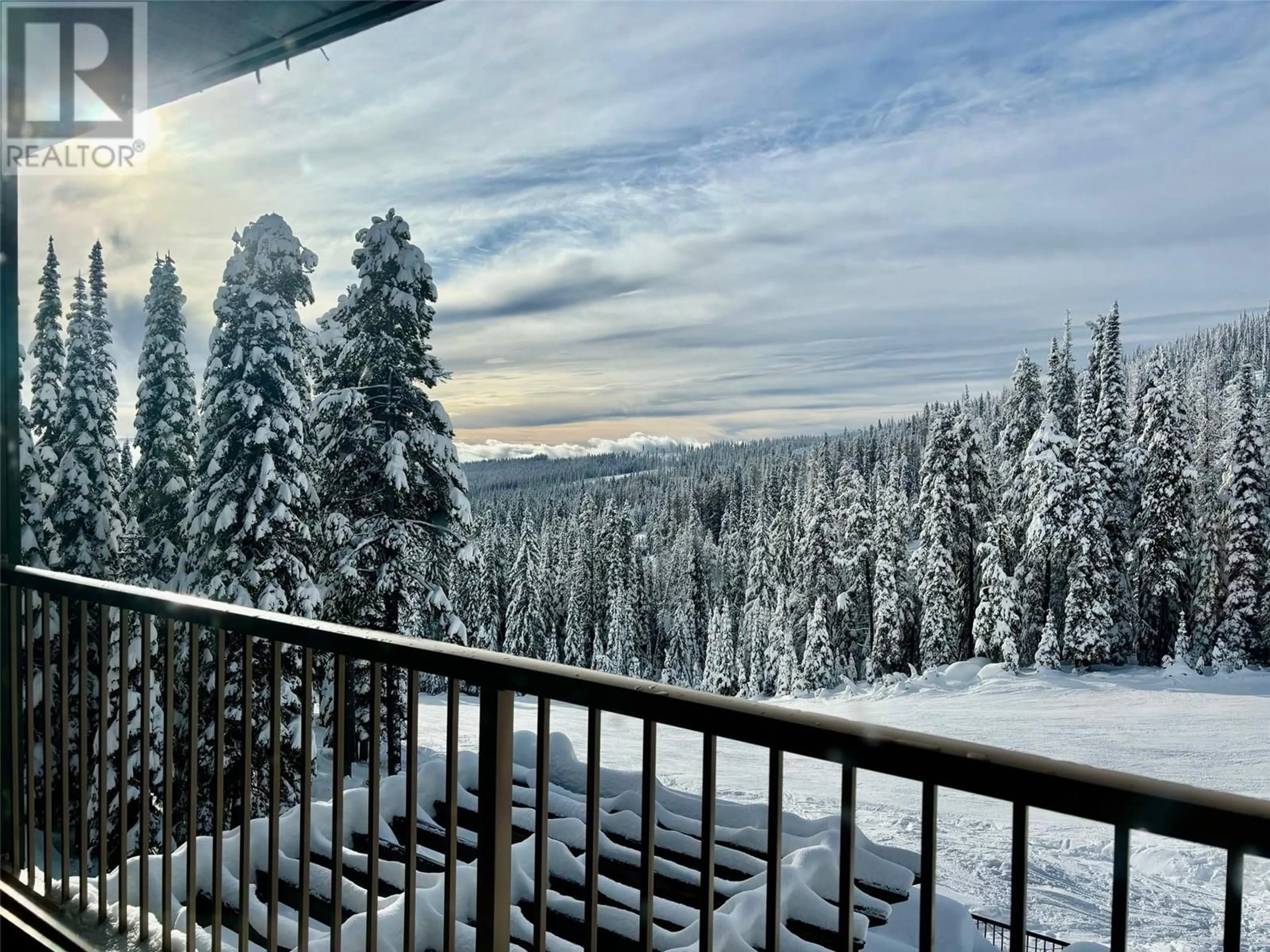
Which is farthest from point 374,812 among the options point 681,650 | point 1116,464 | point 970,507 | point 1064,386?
point 681,650

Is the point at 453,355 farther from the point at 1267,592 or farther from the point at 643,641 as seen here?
the point at 1267,592

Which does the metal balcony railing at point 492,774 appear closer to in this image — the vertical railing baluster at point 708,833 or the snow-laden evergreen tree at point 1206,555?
the vertical railing baluster at point 708,833

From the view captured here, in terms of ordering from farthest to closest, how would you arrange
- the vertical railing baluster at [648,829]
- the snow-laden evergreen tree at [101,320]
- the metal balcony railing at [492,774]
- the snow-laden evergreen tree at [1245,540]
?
the snow-laden evergreen tree at [1245,540], the snow-laden evergreen tree at [101,320], the vertical railing baluster at [648,829], the metal balcony railing at [492,774]

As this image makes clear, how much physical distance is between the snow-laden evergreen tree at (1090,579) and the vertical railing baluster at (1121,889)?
33.8 metres

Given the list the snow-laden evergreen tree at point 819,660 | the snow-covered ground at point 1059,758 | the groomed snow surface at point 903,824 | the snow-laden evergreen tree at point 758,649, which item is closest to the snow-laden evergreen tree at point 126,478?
the groomed snow surface at point 903,824

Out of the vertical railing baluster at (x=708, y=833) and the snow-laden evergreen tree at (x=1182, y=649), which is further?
the snow-laden evergreen tree at (x=1182, y=649)

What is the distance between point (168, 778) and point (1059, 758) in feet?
34.2

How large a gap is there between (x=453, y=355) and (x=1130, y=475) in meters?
36.1

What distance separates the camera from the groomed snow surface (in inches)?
134

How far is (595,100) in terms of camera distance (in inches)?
950

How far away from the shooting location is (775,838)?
1300mm

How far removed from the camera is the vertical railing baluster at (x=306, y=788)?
1.96 meters

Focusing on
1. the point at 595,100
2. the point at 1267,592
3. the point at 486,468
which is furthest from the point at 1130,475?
the point at 486,468

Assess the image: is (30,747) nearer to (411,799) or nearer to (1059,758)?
(411,799)
